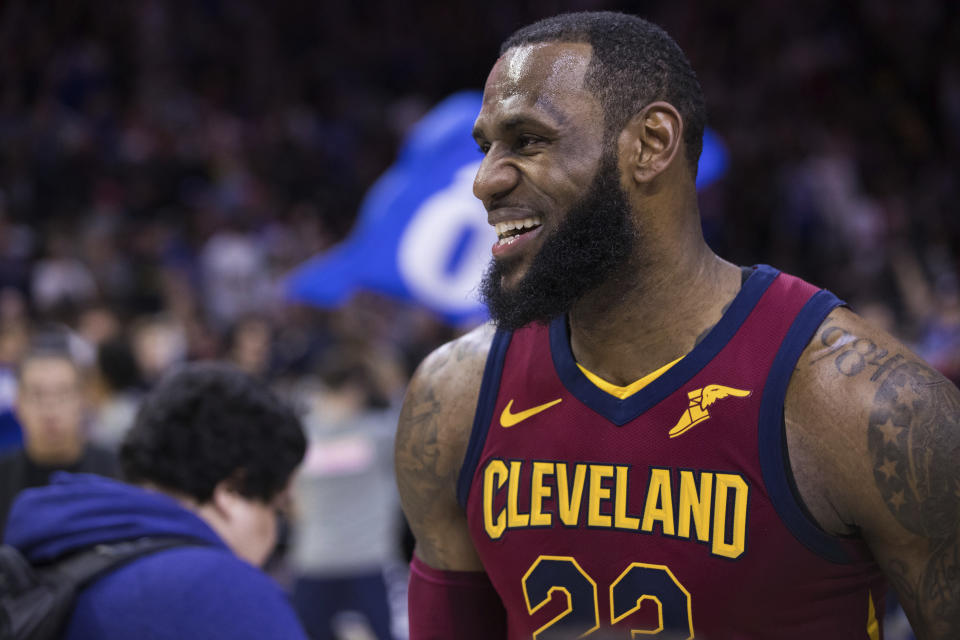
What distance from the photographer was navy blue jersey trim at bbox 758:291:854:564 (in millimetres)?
1729

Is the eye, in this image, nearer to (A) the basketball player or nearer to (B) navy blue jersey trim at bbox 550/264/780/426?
(A) the basketball player

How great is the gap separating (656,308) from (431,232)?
543cm

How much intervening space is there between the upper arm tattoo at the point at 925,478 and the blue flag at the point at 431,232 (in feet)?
16.5

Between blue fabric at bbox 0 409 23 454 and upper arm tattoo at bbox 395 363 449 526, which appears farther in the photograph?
blue fabric at bbox 0 409 23 454

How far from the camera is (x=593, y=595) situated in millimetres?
1869

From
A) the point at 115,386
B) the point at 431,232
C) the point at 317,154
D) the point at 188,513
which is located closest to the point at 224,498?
the point at 188,513

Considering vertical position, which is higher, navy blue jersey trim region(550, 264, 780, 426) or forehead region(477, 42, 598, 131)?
forehead region(477, 42, 598, 131)

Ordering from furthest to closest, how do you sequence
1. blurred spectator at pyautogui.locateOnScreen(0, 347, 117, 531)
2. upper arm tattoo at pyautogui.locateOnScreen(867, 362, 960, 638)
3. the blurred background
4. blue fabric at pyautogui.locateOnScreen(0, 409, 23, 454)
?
the blurred background < blue fabric at pyautogui.locateOnScreen(0, 409, 23, 454) < blurred spectator at pyautogui.locateOnScreen(0, 347, 117, 531) < upper arm tattoo at pyautogui.locateOnScreen(867, 362, 960, 638)

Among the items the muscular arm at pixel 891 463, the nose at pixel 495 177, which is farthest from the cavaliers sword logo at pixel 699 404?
the nose at pixel 495 177

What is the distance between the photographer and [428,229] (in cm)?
734

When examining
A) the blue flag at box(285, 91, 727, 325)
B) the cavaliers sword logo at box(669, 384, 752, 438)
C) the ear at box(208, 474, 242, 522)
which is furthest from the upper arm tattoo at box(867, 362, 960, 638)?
the blue flag at box(285, 91, 727, 325)

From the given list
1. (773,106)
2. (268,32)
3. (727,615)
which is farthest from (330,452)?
(268,32)

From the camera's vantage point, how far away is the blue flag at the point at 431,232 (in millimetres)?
7191

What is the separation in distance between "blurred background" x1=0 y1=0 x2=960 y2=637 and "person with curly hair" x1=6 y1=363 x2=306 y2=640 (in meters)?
4.00
